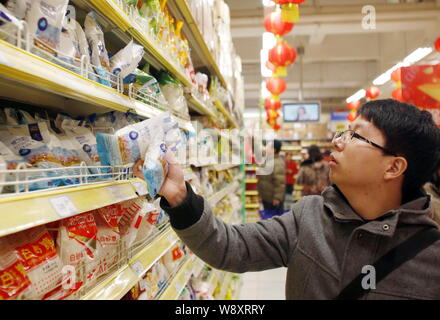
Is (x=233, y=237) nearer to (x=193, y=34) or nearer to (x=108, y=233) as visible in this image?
(x=108, y=233)

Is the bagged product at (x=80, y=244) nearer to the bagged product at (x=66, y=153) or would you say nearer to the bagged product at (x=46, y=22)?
the bagged product at (x=66, y=153)

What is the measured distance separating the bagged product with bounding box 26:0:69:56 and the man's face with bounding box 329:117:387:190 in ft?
3.10

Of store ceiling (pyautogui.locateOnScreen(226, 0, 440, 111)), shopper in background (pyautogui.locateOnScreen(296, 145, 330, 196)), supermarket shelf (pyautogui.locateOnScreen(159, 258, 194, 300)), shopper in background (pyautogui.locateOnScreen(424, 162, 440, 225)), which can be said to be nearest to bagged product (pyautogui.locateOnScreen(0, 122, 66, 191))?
supermarket shelf (pyautogui.locateOnScreen(159, 258, 194, 300))

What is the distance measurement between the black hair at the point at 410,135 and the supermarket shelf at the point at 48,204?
0.89m

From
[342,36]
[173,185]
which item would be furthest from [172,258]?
[342,36]

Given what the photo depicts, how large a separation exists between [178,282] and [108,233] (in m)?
0.82

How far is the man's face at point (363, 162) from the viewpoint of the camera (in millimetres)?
1146

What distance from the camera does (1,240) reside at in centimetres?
73

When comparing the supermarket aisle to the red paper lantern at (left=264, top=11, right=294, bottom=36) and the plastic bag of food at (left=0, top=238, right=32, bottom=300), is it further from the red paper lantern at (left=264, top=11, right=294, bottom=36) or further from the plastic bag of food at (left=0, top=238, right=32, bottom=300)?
the plastic bag of food at (left=0, top=238, right=32, bottom=300)

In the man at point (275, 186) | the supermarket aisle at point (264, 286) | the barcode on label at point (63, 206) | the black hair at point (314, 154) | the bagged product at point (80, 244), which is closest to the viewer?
the barcode on label at point (63, 206)

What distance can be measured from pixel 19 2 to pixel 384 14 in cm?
599

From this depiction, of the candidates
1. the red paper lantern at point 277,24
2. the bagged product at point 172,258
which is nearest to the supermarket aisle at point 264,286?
the bagged product at point 172,258
